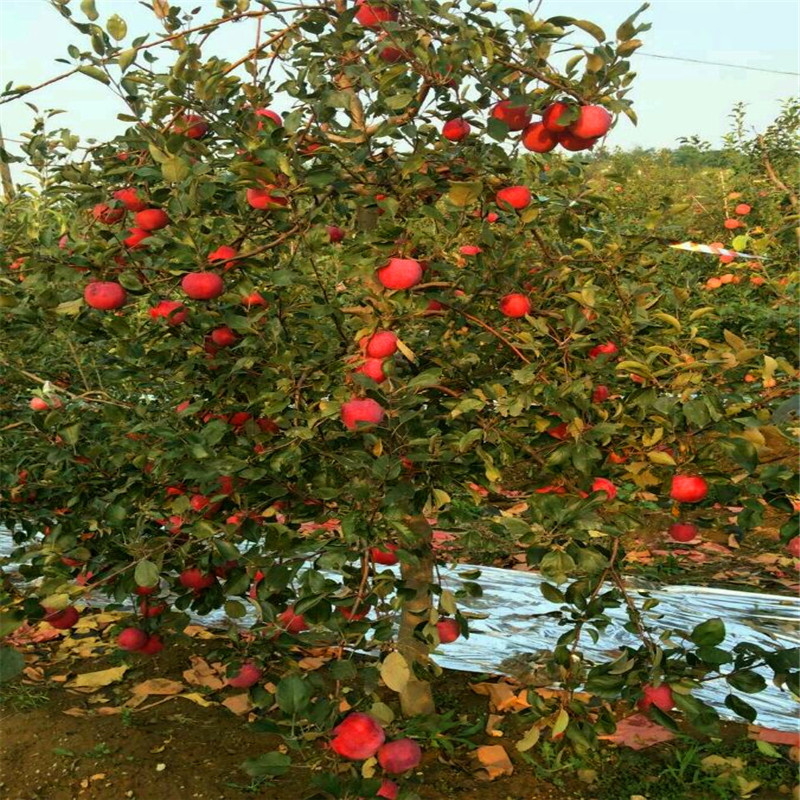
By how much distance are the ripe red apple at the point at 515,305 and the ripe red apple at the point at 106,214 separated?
2.97 feet

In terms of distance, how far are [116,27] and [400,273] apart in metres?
0.85

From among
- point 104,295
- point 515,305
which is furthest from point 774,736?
point 104,295

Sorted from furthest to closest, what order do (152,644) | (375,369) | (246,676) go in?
1. (152,644)
2. (246,676)
3. (375,369)

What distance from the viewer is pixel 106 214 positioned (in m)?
2.00

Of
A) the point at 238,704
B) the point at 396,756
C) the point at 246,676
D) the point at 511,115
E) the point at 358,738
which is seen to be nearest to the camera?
the point at 358,738

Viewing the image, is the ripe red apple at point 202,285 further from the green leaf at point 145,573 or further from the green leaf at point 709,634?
the green leaf at point 709,634

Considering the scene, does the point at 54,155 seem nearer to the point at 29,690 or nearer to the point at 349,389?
the point at 349,389

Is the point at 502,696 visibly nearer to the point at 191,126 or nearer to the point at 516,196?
the point at 516,196

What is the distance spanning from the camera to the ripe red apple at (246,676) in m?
2.10

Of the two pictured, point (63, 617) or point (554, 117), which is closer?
point (554, 117)

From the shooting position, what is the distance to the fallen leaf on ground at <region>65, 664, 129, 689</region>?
9.38ft

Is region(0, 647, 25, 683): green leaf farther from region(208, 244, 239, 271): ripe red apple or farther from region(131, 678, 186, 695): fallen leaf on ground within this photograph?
region(131, 678, 186, 695): fallen leaf on ground

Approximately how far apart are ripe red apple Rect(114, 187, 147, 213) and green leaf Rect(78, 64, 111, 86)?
9.0 inches

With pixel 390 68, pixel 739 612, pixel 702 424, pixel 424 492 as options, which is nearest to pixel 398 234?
pixel 390 68
